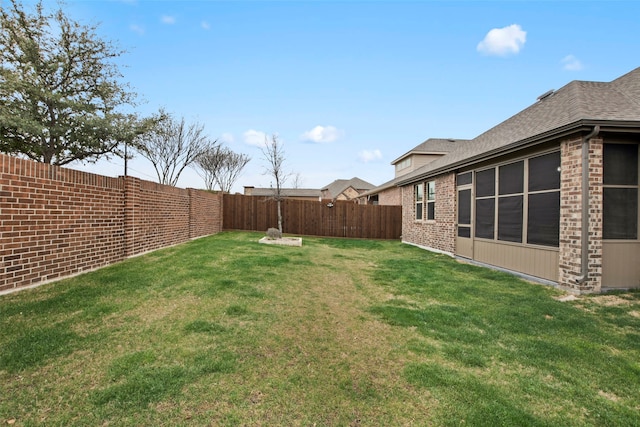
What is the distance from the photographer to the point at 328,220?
54.0ft

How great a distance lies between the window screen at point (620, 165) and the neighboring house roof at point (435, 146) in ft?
50.2

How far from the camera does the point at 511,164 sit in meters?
7.30

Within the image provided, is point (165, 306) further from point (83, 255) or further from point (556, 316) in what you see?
point (556, 316)

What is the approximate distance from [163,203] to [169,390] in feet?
23.5

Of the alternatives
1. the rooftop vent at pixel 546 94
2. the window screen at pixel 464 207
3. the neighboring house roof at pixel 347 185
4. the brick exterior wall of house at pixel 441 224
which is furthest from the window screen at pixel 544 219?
the neighboring house roof at pixel 347 185

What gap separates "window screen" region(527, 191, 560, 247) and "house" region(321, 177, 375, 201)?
44.1 metres

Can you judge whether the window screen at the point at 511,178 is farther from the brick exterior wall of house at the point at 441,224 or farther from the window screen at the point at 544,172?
the brick exterior wall of house at the point at 441,224

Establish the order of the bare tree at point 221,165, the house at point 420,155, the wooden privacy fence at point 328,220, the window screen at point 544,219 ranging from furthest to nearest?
1. the bare tree at point 221,165
2. the house at point 420,155
3. the wooden privacy fence at point 328,220
4. the window screen at point 544,219

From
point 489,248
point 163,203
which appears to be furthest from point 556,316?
point 163,203

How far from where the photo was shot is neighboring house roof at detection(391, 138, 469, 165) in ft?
67.7

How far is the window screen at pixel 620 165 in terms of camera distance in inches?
221

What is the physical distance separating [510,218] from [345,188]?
1827 inches

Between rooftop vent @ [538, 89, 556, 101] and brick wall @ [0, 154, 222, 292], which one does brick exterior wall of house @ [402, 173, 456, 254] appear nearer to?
rooftop vent @ [538, 89, 556, 101]

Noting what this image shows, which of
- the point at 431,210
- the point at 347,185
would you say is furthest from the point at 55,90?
the point at 347,185
